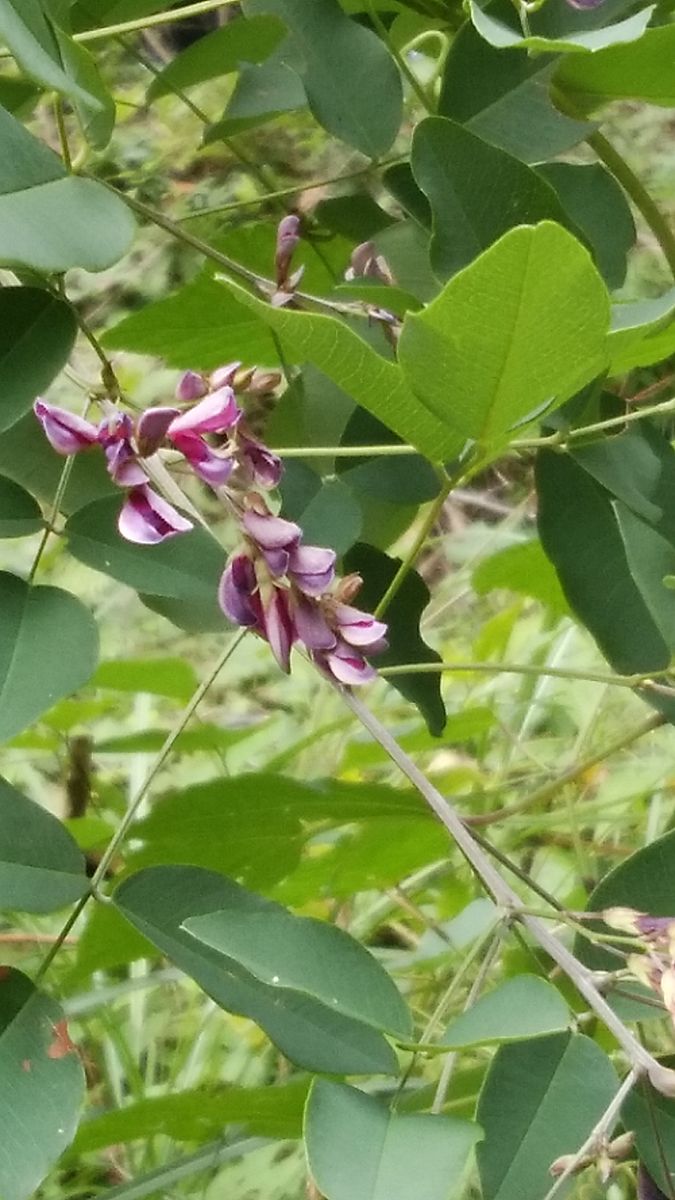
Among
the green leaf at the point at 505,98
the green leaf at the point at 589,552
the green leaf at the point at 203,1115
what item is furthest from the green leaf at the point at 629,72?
the green leaf at the point at 203,1115

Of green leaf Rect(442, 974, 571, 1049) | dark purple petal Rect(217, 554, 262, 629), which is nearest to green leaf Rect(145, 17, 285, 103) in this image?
dark purple petal Rect(217, 554, 262, 629)

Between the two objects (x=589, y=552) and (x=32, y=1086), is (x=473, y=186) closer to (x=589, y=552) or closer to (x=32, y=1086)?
(x=589, y=552)

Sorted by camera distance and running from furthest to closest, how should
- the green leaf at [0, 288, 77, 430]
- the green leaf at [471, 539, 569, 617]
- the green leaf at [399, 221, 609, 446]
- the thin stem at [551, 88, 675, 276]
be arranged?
the green leaf at [471, 539, 569, 617], the thin stem at [551, 88, 675, 276], the green leaf at [0, 288, 77, 430], the green leaf at [399, 221, 609, 446]

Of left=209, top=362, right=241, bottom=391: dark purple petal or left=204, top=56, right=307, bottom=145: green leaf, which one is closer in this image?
left=209, top=362, right=241, bottom=391: dark purple petal

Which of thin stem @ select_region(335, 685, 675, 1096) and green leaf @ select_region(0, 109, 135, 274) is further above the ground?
green leaf @ select_region(0, 109, 135, 274)

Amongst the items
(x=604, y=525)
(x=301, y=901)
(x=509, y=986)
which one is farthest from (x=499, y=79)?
(x=301, y=901)

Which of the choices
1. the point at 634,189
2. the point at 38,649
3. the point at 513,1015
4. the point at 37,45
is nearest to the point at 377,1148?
the point at 513,1015

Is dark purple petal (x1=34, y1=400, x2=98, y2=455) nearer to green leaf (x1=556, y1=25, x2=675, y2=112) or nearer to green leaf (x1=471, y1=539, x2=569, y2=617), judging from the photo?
green leaf (x1=556, y1=25, x2=675, y2=112)

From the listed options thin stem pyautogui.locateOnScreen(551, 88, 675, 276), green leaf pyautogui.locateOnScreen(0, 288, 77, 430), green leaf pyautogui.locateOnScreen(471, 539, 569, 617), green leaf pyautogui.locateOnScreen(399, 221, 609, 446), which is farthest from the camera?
green leaf pyautogui.locateOnScreen(471, 539, 569, 617)

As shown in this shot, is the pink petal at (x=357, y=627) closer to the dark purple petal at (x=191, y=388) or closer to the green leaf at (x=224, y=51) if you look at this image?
the dark purple petal at (x=191, y=388)
